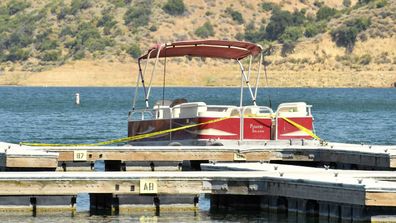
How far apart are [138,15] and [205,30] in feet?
34.7

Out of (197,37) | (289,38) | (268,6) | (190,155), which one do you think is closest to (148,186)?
(190,155)

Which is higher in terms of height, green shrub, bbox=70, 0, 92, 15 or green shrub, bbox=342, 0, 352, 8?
green shrub, bbox=342, 0, 352, 8

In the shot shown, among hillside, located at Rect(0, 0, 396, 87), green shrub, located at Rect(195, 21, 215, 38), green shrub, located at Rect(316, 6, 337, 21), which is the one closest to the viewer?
hillside, located at Rect(0, 0, 396, 87)

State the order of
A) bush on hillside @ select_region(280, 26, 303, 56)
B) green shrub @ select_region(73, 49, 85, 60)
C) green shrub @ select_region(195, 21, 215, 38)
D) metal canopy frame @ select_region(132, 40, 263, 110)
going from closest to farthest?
metal canopy frame @ select_region(132, 40, 263, 110)
bush on hillside @ select_region(280, 26, 303, 56)
green shrub @ select_region(73, 49, 85, 60)
green shrub @ select_region(195, 21, 215, 38)

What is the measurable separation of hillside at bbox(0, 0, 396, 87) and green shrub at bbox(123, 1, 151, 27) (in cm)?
14

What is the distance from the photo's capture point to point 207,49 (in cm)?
3984

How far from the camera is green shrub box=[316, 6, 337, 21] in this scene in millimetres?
176925

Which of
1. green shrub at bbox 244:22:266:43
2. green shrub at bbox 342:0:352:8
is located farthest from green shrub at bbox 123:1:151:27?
green shrub at bbox 342:0:352:8

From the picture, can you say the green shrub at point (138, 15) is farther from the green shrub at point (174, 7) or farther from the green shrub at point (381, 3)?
the green shrub at point (381, 3)

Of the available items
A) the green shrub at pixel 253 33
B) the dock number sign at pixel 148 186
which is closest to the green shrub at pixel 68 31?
the green shrub at pixel 253 33

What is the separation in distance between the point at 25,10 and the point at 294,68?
55756 mm

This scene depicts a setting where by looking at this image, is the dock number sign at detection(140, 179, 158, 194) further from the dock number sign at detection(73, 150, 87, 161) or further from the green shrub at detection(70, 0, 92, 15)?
the green shrub at detection(70, 0, 92, 15)

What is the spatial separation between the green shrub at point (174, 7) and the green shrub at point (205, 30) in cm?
440

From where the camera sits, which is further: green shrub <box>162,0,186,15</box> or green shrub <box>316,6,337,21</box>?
green shrub <box>316,6,337,21</box>
